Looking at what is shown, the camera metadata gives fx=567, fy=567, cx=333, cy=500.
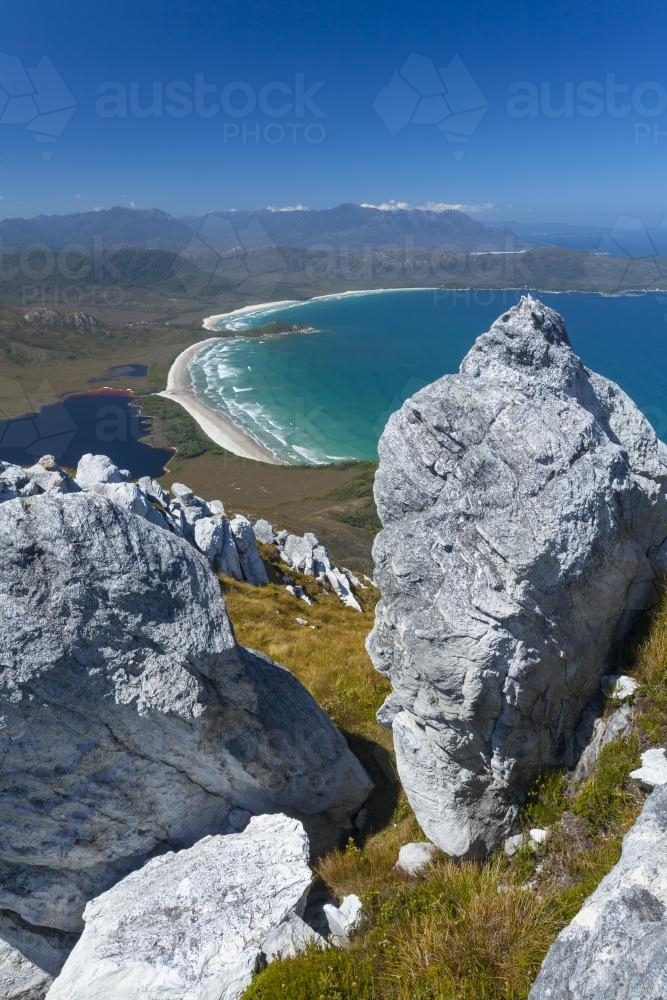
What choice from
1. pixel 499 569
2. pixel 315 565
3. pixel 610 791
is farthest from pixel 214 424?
pixel 610 791

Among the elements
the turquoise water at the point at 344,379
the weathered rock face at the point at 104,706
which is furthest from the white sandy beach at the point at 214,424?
the weathered rock face at the point at 104,706

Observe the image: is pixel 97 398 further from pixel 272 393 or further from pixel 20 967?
pixel 20 967

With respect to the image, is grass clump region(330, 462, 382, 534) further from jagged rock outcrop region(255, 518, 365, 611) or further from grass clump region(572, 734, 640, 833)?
grass clump region(572, 734, 640, 833)

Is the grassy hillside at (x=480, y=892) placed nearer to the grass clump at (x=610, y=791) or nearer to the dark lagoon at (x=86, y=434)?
the grass clump at (x=610, y=791)

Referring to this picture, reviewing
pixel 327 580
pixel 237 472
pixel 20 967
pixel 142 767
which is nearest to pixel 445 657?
pixel 142 767

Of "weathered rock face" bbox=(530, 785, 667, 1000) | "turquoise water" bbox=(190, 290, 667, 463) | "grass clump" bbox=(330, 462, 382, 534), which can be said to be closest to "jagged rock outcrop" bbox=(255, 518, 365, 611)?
"weathered rock face" bbox=(530, 785, 667, 1000)

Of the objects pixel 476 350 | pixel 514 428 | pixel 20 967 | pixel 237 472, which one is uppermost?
A: pixel 476 350
